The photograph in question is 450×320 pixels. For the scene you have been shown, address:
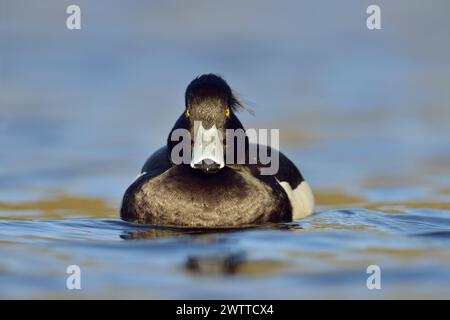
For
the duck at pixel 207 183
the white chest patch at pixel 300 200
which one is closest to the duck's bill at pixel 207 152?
the duck at pixel 207 183

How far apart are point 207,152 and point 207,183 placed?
0.48 meters

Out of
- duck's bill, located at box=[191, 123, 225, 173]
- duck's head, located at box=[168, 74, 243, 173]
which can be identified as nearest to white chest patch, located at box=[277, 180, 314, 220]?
duck's head, located at box=[168, 74, 243, 173]

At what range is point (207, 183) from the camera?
9820 mm

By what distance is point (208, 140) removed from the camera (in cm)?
953

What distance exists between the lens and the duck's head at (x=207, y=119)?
945 centimetres

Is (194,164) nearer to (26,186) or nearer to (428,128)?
(26,186)

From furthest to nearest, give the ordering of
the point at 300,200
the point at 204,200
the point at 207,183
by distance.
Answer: the point at 300,200 < the point at 207,183 < the point at 204,200

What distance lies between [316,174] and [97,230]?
15.1ft

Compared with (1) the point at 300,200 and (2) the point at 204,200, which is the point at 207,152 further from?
(1) the point at 300,200

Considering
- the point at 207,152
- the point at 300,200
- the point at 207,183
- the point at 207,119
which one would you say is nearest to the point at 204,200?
the point at 207,183

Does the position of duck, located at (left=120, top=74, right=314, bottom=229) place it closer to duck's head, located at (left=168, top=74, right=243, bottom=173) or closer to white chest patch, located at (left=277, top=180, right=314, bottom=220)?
duck's head, located at (left=168, top=74, right=243, bottom=173)
